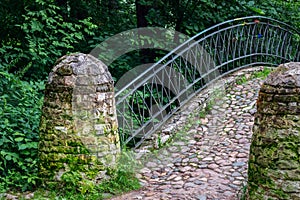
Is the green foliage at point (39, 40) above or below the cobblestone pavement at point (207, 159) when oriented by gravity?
above

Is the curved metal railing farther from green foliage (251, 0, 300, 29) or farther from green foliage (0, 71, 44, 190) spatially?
green foliage (0, 71, 44, 190)

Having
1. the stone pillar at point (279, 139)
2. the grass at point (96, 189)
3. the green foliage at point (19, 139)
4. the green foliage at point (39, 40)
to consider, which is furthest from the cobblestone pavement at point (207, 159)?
the green foliage at point (39, 40)

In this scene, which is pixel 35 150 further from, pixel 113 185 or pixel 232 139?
pixel 232 139

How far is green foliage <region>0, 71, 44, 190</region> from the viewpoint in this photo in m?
4.37

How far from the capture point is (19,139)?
14.9 feet

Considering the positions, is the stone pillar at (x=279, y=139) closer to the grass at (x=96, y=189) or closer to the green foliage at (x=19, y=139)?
the grass at (x=96, y=189)

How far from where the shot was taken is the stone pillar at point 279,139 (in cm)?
332

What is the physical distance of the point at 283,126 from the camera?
336 centimetres

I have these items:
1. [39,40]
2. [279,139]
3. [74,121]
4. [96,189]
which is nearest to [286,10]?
[39,40]

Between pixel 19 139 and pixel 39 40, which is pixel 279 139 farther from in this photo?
pixel 39 40

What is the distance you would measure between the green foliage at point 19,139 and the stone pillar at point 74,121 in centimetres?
28

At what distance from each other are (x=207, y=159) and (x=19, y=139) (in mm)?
2359

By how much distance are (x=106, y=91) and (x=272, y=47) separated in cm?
632

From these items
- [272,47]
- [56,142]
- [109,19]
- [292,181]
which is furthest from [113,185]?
[272,47]
